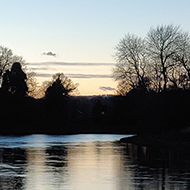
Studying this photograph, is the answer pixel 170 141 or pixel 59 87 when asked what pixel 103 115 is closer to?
pixel 59 87

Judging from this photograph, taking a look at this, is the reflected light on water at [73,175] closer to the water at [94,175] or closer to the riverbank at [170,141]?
the water at [94,175]

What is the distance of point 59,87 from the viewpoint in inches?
4053

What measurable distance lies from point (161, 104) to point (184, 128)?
4473 millimetres

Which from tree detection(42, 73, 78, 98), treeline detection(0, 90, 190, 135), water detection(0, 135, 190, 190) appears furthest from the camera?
tree detection(42, 73, 78, 98)

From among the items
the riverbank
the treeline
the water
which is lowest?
the water

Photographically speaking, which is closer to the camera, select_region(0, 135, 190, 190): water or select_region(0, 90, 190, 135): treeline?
select_region(0, 135, 190, 190): water

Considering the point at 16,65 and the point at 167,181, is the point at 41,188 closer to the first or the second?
the point at 167,181

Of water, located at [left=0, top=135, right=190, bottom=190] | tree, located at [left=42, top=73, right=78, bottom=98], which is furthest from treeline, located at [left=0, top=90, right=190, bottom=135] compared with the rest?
water, located at [left=0, top=135, right=190, bottom=190]

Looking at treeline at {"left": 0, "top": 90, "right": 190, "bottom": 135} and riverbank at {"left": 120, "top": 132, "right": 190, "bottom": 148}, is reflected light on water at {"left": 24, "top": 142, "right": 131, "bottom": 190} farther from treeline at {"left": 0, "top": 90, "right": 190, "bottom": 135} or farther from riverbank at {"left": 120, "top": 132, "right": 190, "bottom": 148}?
treeline at {"left": 0, "top": 90, "right": 190, "bottom": 135}

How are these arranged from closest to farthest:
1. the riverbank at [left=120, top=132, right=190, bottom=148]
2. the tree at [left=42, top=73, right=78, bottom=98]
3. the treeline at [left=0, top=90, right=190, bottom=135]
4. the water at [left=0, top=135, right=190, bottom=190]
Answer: the water at [left=0, top=135, right=190, bottom=190] < the riverbank at [left=120, top=132, right=190, bottom=148] < the treeline at [left=0, top=90, right=190, bottom=135] < the tree at [left=42, top=73, right=78, bottom=98]

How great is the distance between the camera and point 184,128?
2045 inches

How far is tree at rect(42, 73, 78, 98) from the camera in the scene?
10175cm

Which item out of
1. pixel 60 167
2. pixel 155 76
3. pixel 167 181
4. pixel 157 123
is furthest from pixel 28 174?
pixel 155 76

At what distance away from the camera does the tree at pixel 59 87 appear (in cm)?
10175
